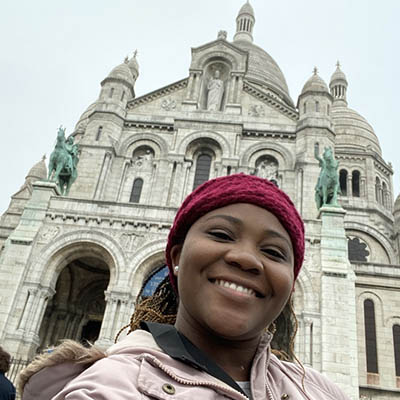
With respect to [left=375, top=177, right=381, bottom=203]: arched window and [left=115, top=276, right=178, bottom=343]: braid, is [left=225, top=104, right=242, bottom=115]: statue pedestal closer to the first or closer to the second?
[left=375, top=177, right=381, bottom=203]: arched window

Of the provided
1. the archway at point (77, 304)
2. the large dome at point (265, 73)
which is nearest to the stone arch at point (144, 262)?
the archway at point (77, 304)

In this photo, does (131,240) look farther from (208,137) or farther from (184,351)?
(184,351)

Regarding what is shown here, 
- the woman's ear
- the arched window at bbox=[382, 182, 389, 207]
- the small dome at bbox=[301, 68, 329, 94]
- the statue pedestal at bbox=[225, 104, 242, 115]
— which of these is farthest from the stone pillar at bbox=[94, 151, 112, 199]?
the arched window at bbox=[382, 182, 389, 207]

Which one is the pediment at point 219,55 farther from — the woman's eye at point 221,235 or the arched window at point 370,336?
the woman's eye at point 221,235

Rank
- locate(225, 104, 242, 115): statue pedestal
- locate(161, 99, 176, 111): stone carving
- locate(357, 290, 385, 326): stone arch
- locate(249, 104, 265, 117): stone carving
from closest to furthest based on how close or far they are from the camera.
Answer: locate(357, 290, 385, 326): stone arch, locate(225, 104, 242, 115): statue pedestal, locate(249, 104, 265, 117): stone carving, locate(161, 99, 176, 111): stone carving

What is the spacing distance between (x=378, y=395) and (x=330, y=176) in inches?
340

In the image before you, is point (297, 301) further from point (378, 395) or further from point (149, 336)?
point (149, 336)

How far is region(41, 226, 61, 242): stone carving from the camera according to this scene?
612 inches

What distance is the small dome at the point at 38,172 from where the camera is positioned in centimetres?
3394

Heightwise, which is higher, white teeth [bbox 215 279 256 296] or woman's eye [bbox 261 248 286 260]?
woman's eye [bbox 261 248 286 260]

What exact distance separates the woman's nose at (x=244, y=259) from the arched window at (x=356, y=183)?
30.7 meters

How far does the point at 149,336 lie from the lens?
1.62m

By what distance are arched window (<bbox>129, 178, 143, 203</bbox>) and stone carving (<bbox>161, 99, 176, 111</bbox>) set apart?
15.5 ft

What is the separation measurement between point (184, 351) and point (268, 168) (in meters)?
20.8
